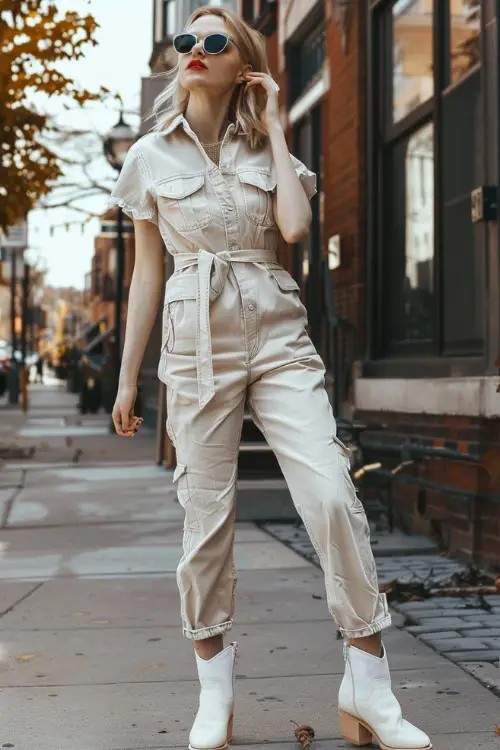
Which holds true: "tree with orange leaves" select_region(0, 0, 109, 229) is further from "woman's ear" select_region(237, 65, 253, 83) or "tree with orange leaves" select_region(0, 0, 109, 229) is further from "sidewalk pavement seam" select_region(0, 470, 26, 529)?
"woman's ear" select_region(237, 65, 253, 83)

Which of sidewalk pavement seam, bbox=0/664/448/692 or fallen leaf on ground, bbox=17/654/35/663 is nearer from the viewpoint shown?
sidewalk pavement seam, bbox=0/664/448/692

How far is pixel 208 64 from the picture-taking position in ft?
11.7

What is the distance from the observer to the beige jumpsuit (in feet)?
11.4

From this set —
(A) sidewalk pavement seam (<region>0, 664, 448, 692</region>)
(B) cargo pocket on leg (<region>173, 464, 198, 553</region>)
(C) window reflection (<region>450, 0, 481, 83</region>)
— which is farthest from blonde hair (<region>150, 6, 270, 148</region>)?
(C) window reflection (<region>450, 0, 481, 83</region>)

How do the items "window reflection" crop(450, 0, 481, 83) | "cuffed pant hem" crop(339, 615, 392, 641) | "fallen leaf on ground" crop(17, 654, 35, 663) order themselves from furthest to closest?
"window reflection" crop(450, 0, 481, 83)
"fallen leaf on ground" crop(17, 654, 35, 663)
"cuffed pant hem" crop(339, 615, 392, 641)

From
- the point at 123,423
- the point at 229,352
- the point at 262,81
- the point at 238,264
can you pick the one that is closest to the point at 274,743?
the point at 123,423

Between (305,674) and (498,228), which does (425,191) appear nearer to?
(498,228)

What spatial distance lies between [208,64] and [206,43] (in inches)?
2.5

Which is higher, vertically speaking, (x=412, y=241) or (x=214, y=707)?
(x=412, y=241)

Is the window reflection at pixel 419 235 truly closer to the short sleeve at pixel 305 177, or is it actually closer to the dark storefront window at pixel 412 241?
the dark storefront window at pixel 412 241

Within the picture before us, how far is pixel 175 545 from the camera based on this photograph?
7.81 m

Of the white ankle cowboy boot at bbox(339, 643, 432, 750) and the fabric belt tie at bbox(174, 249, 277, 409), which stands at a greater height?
the fabric belt tie at bbox(174, 249, 277, 409)

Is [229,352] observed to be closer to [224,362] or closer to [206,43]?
[224,362]

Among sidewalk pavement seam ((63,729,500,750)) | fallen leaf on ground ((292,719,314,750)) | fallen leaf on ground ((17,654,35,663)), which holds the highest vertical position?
fallen leaf on ground ((292,719,314,750))
